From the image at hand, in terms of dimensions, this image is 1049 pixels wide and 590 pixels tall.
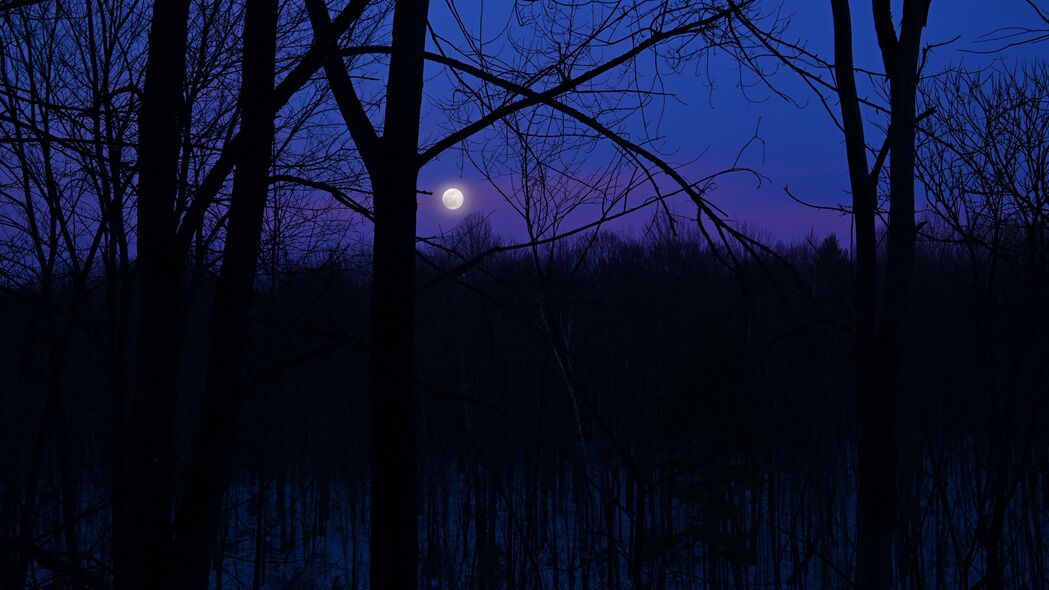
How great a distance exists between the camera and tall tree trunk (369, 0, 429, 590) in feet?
8.97

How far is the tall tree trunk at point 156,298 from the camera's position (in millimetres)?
2312

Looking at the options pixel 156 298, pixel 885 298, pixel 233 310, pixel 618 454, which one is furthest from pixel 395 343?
pixel 618 454

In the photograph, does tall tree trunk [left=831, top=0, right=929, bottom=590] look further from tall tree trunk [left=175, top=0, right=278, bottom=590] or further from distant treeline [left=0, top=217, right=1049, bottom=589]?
distant treeline [left=0, top=217, right=1049, bottom=589]

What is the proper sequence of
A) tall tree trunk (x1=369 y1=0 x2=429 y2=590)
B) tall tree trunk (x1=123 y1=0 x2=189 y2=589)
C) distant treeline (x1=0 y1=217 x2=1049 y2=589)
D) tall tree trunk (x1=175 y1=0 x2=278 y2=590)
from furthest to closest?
distant treeline (x1=0 y1=217 x2=1049 y2=589) → tall tree trunk (x1=369 y1=0 x2=429 y2=590) → tall tree trunk (x1=175 y1=0 x2=278 y2=590) → tall tree trunk (x1=123 y1=0 x2=189 y2=589)

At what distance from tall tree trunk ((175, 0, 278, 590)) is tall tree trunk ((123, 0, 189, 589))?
14cm

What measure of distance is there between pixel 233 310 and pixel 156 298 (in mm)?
346

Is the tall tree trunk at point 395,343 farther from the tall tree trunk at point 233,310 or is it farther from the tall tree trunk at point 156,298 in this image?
the tall tree trunk at point 156,298

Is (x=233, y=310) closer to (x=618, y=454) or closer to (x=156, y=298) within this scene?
(x=156, y=298)

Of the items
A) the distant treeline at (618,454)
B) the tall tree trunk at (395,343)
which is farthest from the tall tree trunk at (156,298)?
the distant treeline at (618,454)

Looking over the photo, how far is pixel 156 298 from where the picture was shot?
2.33 metres

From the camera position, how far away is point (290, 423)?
13766 mm

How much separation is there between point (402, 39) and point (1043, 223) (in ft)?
14.3

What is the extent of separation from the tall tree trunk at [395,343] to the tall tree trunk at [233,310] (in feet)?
1.38

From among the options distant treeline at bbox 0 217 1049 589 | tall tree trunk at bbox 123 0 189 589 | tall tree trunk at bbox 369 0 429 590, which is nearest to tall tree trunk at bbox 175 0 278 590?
tall tree trunk at bbox 123 0 189 589
